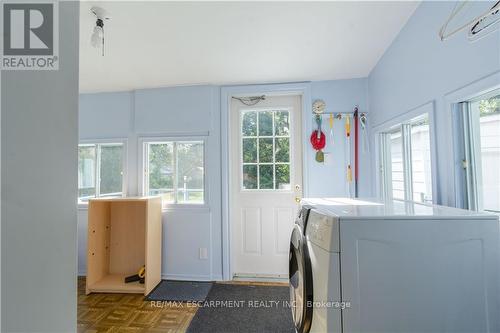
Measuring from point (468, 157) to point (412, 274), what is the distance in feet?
2.53

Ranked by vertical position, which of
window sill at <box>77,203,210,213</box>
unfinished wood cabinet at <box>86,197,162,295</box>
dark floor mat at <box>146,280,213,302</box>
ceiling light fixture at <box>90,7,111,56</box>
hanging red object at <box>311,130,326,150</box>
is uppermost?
ceiling light fixture at <box>90,7,111,56</box>

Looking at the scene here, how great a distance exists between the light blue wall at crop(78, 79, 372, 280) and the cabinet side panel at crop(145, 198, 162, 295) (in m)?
0.13

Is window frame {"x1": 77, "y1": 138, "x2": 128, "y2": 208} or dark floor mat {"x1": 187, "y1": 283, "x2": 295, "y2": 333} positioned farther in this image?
window frame {"x1": 77, "y1": 138, "x2": 128, "y2": 208}

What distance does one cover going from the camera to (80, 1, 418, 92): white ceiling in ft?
4.97

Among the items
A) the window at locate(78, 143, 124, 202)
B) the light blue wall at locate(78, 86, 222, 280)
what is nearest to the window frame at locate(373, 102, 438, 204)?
the light blue wall at locate(78, 86, 222, 280)

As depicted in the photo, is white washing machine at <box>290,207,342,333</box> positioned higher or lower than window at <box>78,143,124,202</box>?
lower

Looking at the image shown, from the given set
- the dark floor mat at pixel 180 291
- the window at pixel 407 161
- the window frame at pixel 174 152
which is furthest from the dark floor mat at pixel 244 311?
the window at pixel 407 161

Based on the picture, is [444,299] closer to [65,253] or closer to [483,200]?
[483,200]

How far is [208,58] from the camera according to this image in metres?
2.12

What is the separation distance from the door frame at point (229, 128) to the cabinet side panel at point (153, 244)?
0.71 m

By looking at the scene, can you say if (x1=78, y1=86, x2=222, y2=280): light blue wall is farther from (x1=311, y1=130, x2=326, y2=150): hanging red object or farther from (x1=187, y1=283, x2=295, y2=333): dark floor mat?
(x1=311, y1=130, x2=326, y2=150): hanging red object

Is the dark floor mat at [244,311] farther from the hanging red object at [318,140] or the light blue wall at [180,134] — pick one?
the hanging red object at [318,140]

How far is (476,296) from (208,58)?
88.9 inches

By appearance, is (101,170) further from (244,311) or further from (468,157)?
(468,157)
